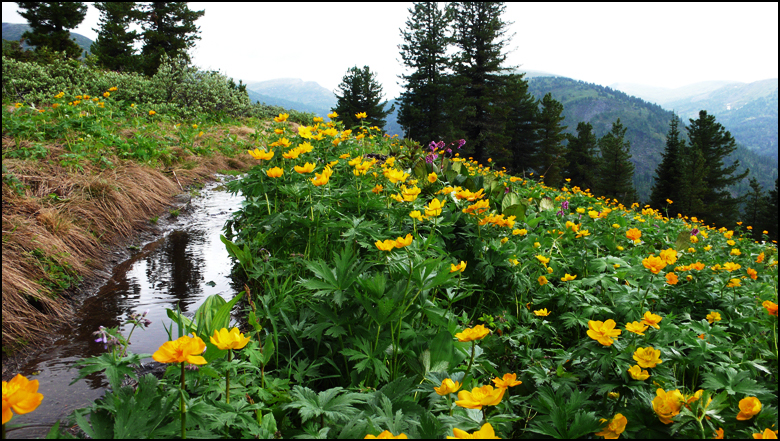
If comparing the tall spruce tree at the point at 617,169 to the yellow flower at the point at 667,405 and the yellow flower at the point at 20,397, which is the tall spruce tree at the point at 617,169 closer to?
the yellow flower at the point at 667,405

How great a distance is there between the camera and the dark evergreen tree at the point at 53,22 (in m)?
22.9

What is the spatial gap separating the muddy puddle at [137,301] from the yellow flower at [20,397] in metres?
0.22

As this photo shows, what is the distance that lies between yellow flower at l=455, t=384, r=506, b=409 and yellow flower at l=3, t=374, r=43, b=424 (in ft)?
2.78

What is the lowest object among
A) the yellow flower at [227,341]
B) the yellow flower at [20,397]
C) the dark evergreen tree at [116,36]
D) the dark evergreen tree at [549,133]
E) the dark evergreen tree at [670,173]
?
the dark evergreen tree at [670,173]

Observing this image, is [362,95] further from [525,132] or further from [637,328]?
[637,328]

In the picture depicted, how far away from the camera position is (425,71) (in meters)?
25.5

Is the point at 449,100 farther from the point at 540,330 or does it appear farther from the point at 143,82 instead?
the point at 540,330

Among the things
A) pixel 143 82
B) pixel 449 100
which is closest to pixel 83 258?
pixel 143 82

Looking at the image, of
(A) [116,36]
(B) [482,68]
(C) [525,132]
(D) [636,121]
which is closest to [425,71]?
(B) [482,68]

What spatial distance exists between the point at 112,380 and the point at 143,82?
1167 centimetres

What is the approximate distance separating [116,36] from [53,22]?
3360mm

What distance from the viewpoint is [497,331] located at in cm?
205

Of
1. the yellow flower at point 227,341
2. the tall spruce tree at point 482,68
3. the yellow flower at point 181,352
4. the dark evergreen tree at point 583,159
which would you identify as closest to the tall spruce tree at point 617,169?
the dark evergreen tree at point 583,159

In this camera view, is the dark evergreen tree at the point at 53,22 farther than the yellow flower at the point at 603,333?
Yes
